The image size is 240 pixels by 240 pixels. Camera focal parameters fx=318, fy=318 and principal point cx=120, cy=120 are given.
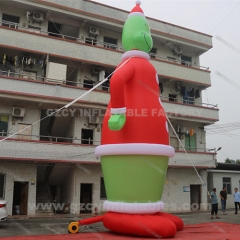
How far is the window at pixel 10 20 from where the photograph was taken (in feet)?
57.8

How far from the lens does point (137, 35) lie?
27.7 ft

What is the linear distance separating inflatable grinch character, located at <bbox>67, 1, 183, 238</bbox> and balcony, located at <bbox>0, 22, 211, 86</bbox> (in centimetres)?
1028

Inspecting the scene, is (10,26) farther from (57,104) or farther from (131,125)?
(131,125)

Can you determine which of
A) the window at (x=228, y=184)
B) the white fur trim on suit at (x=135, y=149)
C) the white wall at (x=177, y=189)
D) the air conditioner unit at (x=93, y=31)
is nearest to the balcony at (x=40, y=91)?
the air conditioner unit at (x=93, y=31)

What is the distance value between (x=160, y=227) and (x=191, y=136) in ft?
51.4

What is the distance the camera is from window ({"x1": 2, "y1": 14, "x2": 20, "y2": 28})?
17.6 metres

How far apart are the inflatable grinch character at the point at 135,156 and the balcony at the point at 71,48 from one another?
33.7 feet

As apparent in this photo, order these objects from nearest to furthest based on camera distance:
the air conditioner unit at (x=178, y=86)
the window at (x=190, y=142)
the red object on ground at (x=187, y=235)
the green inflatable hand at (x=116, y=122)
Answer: the red object on ground at (x=187, y=235)
the green inflatable hand at (x=116, y=122)
the window at (x=190, y=142)
the air conditioner unit at (x=178, y=86)

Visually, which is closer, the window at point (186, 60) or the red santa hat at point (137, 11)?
the red santa hat at point (137, 11)

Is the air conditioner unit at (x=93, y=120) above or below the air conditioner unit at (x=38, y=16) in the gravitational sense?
below

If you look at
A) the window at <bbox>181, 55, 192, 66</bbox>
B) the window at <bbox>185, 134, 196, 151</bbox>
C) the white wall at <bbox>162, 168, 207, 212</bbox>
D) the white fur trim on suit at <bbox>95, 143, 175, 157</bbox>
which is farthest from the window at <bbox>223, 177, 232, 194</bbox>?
the white fur trim on suit at <bbox>95, 143, 175, 157</bbox>

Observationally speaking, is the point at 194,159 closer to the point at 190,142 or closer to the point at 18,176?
the point at 190,142

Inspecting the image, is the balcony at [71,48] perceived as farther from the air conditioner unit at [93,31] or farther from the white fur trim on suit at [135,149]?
the white fur trim on suit at [135,149]

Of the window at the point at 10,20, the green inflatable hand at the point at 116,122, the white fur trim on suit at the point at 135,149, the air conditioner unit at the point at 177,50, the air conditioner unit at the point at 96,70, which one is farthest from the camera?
the air conditioner unit at the point at 177,50
